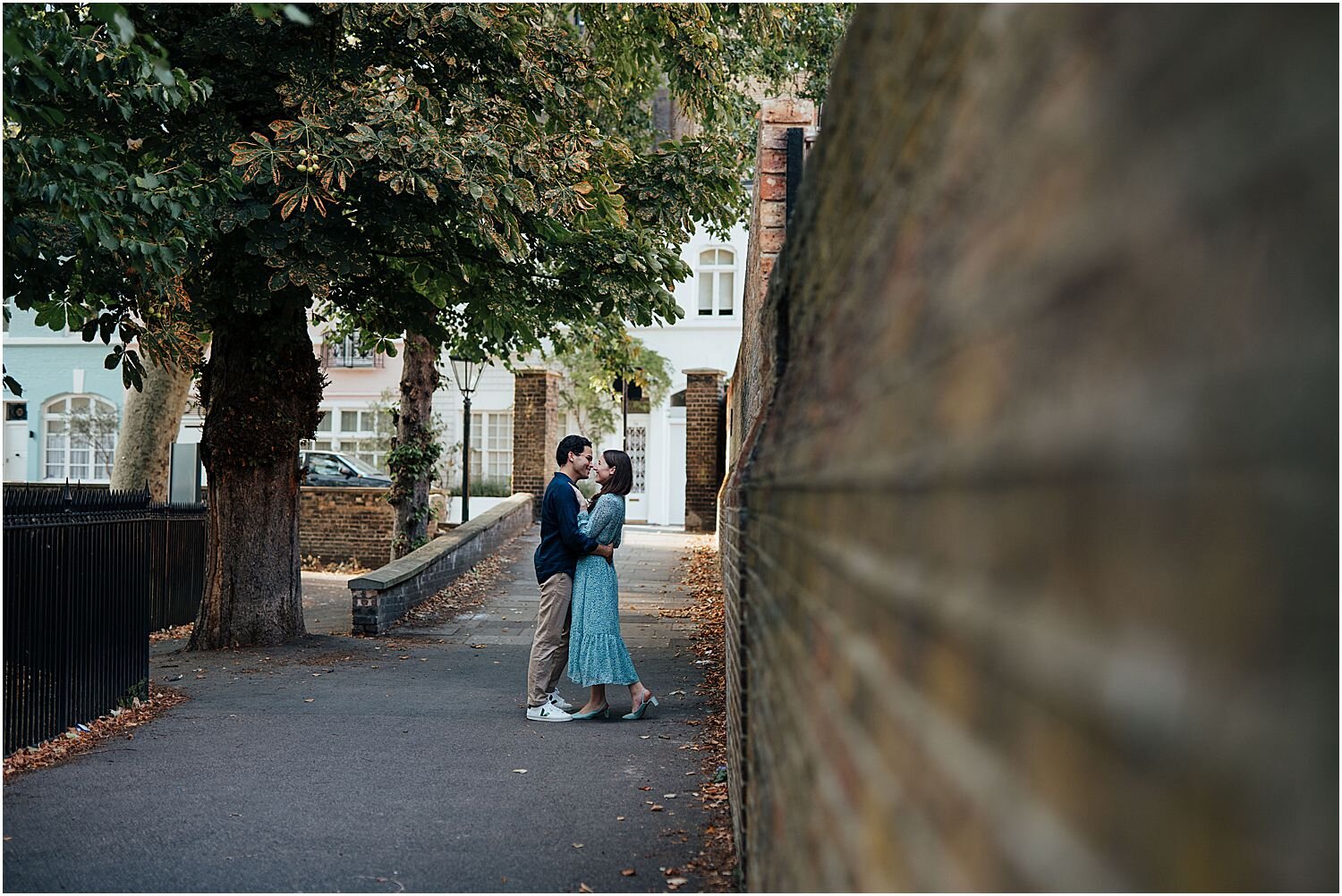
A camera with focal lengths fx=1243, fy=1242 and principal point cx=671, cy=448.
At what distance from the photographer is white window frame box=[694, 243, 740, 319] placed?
33.5 m

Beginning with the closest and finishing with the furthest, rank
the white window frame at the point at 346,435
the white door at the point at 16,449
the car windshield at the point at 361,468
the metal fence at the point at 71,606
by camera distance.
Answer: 1. the metal fence at the point at 71,606
2. the car windshield at the point at 361,468
3. the white door at the point at 16,449
4. the white window frame at the point at 346,435

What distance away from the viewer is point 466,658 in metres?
11.2

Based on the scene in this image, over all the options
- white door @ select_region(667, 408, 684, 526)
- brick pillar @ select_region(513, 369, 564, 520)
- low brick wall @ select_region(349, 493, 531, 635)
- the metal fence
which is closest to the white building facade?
white door @ select_region(667, 408, 684, 526)

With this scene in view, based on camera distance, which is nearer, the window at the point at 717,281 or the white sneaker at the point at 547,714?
the white sneaker at the point at 547,714

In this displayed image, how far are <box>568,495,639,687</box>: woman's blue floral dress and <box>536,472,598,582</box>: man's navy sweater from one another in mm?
83

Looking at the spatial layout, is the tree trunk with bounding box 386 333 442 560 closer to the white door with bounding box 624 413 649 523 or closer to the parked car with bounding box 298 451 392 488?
the parked car with bounding box 298 451 392 488

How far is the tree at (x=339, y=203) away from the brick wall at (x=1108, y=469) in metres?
6.27

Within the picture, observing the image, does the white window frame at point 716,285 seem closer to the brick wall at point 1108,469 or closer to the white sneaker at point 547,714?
the white sneaker at point 547,714

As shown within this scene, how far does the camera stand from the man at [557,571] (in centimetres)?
814

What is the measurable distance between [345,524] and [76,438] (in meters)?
13.7

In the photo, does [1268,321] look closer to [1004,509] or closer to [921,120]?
[1004,509]

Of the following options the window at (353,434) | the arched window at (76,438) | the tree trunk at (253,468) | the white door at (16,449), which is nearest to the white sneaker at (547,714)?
the tree trunk at (253,468)

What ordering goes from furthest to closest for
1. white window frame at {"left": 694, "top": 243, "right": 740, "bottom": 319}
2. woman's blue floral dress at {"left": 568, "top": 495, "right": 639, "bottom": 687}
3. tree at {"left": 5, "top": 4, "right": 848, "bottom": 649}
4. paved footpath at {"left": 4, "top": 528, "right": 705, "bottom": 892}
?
white window frame at {"left": 694, "top": 243, "right": 740, "bottom": 319}
tree at {"left": 5, "top": 4, "right": 848, "bottom": 649}
woman's blue floral dress at {"left": 568, "top": 495, "right": 639, "bottom": 687}
paved footpath at {"left": 4, "top": 528, "right": 705, "bottom": 892}

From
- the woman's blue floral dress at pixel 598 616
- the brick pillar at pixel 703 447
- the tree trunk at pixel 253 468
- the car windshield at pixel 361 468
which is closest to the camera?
the woman's blue floral dress at pixel 598 616
